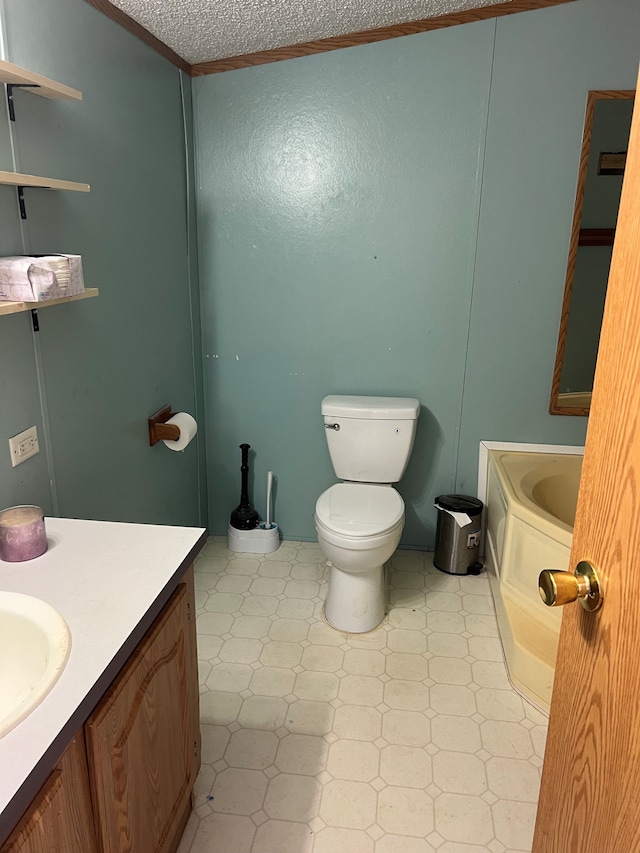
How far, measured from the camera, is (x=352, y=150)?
8.46 feet

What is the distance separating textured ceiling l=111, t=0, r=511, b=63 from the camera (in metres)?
2.01

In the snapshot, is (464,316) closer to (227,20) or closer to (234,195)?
(234,195)

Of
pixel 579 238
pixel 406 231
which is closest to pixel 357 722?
pixel 406 231

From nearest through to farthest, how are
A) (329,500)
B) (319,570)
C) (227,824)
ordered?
(227,824)
(329,500)
(319,570)

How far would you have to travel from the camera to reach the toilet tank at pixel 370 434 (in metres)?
2.62

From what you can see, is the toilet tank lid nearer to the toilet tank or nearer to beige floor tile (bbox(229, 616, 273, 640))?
the toilet tank

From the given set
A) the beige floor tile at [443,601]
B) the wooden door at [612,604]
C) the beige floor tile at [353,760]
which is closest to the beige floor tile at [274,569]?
the beige floor tile at [443,601]

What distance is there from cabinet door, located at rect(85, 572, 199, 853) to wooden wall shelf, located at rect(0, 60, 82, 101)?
3.75 ft

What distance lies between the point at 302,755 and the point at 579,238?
2.17 metres

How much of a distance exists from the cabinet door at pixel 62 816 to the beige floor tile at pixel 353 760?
91cm

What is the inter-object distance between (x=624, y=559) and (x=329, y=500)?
1758mm

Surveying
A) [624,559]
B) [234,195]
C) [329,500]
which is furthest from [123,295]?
[624,559]

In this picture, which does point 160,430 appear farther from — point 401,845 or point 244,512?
point 401,845

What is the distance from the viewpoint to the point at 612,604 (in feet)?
2.68
